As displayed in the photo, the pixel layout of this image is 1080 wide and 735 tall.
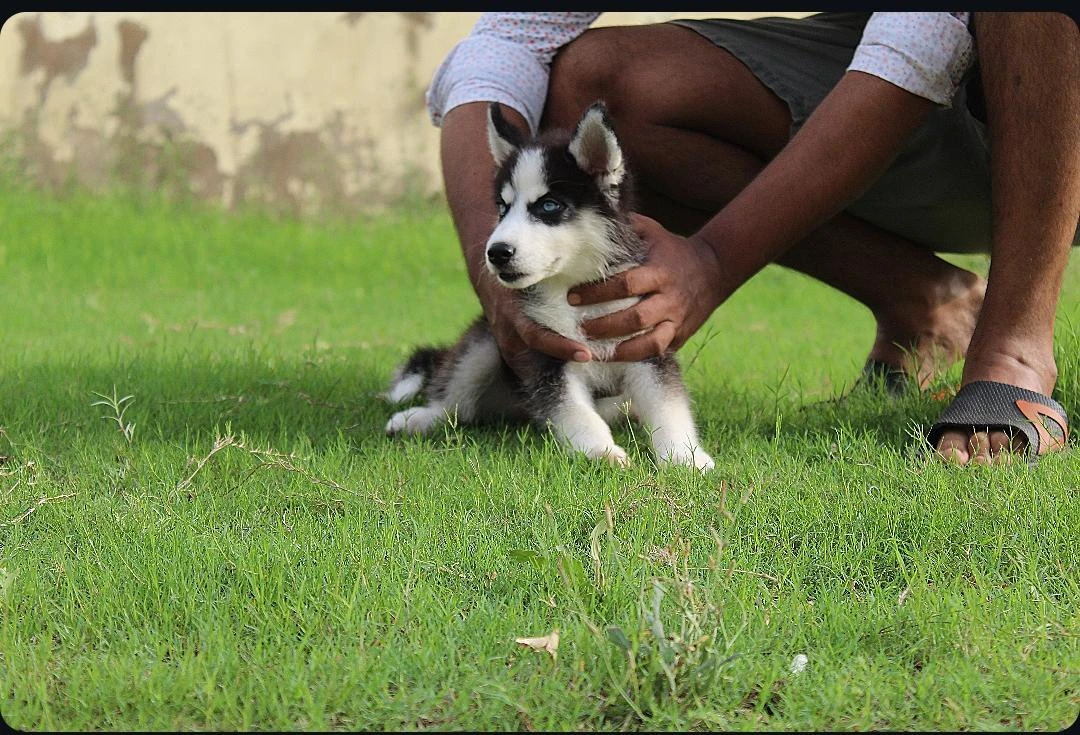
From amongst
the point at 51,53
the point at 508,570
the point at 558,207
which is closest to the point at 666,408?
the point at 558,207

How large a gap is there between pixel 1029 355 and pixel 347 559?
1.94 m

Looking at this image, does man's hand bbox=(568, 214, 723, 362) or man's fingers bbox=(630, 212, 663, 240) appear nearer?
man's hand bbox=(568, 214, 723, 362)

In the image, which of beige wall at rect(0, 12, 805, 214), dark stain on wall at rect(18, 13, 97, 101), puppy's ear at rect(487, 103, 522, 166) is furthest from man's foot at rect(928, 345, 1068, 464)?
dark stain on wall at rect(18, 13, 97, 101)

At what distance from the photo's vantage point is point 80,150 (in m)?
9.44

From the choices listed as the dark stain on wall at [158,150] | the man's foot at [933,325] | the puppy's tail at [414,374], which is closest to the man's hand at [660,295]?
the puppy's tail at [414,374]

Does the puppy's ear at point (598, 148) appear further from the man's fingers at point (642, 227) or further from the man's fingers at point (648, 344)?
the man's fingers at point (648, 344)

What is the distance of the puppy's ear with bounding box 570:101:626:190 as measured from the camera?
9.87 ft

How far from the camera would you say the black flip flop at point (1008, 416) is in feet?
9.70

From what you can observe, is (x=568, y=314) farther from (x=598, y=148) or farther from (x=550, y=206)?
(x=598, y=148)

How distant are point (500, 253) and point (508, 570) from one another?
1045mm

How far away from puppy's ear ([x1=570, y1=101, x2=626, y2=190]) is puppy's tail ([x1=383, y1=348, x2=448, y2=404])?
1.10 m

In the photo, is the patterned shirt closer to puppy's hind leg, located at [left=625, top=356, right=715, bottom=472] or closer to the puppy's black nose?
the puppy's black nose

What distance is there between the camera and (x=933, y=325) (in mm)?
4137

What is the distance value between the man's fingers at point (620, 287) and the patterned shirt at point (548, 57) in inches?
31.6
